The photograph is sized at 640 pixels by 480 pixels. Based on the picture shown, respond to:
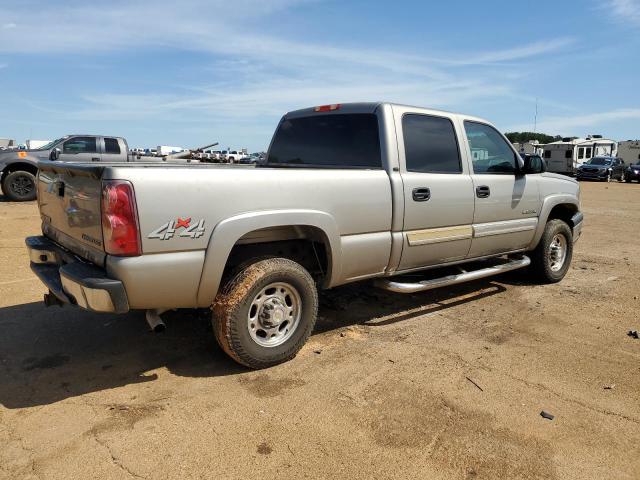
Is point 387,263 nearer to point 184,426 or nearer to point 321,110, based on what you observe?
point 321,110

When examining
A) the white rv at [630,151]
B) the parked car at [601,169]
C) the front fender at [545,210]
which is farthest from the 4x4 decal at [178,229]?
the white rv at [630,151]

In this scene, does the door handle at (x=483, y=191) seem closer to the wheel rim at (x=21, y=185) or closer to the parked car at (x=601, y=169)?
the wheel rim at (x=21, y=185)

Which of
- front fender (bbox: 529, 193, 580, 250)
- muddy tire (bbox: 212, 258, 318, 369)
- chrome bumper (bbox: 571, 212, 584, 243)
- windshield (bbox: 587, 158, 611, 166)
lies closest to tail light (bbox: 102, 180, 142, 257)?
muddy tire (bbox: 212, 258, 318, 369)

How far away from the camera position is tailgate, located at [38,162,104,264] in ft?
10.1

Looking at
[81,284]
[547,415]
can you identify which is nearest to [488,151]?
[547,415]

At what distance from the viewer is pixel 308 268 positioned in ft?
13.8

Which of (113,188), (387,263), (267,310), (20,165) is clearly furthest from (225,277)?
(20,165)

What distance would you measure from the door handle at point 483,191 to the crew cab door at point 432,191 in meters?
0.12

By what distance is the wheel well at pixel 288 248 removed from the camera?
11.9 ft

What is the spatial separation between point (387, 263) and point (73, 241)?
233 cm

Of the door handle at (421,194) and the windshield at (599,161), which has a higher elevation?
the door handle at (421,194)

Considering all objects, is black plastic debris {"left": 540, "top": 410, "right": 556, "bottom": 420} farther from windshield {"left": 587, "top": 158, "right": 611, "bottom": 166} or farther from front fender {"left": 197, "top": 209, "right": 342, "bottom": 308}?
windshield {"left": 587, "top": 158, "right": 611, "bottom": 166}

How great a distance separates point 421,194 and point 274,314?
5.29 ft

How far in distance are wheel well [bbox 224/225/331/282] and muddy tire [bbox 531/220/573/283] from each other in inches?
120
